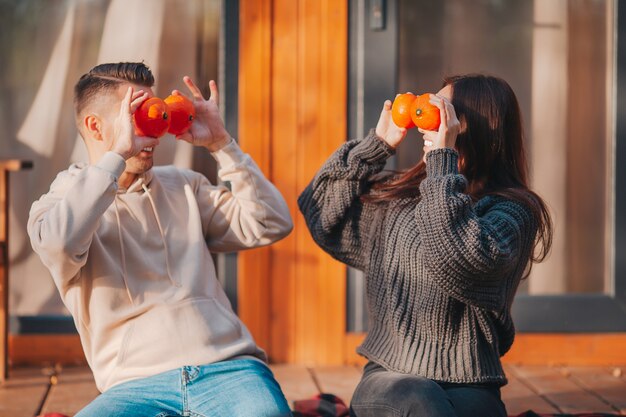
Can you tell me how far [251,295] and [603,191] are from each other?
197 cm

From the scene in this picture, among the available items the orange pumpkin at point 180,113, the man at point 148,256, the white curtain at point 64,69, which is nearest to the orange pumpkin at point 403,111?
the man at point 148,256

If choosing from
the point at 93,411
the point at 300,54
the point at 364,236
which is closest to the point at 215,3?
the point at 300,54

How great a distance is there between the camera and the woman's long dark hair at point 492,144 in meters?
3.05

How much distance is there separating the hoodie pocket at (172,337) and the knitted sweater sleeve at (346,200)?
1.85 feet

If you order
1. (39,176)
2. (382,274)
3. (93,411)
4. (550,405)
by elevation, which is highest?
(39,176)

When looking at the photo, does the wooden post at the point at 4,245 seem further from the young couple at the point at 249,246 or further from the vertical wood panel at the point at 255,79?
the young couple at the point at 249,246

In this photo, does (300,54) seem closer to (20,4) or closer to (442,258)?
(20,4)

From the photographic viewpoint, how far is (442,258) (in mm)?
2830

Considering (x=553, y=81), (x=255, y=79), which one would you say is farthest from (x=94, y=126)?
(x=553, y=81)

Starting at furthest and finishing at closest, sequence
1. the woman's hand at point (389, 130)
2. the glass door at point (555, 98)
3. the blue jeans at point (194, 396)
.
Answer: the glass door at point (555, 98)
the woman's hand at point (389, 130)
the blue jeans at point (194, 396)

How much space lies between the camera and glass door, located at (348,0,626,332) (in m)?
4.99

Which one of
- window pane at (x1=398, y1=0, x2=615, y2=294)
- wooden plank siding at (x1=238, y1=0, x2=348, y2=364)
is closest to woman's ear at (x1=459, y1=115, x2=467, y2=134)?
wooden plank siding at (x1=238, y1=0, x2=348, y2=364)

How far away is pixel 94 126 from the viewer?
9.87 ft

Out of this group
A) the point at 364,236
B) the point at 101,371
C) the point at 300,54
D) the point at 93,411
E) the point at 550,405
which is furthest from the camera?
the point at 300,54
